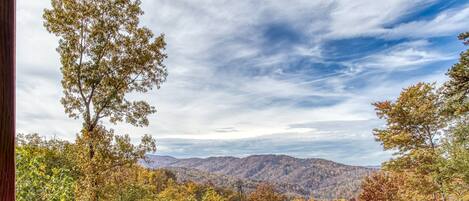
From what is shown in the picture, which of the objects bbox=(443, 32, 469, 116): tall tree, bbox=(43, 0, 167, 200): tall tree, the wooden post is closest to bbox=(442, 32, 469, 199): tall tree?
bbox=(443, 32, 469, 116): tall tree

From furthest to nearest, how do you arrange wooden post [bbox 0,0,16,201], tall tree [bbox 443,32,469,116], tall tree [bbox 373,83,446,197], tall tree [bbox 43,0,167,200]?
tall tree [bbox 373,83,446,197] → tall tree [bbox 443,32,469,116] → tall tree [bbox 43,0,167,200] → wooden post [bbox 0,0,16,201]

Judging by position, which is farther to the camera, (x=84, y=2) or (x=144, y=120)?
(x=144, y=120)

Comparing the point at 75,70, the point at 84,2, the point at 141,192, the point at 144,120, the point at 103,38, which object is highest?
the point at 84,2

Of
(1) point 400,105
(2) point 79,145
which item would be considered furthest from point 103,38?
(1) point 400,105

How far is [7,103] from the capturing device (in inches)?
29.3

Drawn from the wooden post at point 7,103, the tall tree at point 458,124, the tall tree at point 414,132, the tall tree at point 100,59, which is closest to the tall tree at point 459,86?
the tall tree at point 458,124

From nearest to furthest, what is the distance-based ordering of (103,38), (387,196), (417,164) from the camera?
(103,38) < (417,164) < (387,196)

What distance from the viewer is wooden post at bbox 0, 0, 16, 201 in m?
0.73

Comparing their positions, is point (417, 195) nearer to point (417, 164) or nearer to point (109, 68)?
point (417, 164)

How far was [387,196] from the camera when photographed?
98.2 feet

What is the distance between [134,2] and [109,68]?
2.06 metres

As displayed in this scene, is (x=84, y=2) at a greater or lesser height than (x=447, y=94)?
greater

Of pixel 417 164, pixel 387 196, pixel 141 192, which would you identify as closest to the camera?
pixel 141 192

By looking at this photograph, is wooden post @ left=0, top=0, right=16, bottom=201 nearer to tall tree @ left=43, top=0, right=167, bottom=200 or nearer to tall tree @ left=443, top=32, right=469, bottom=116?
tall tree @ left=43, top=0, right=167, bottom=200
